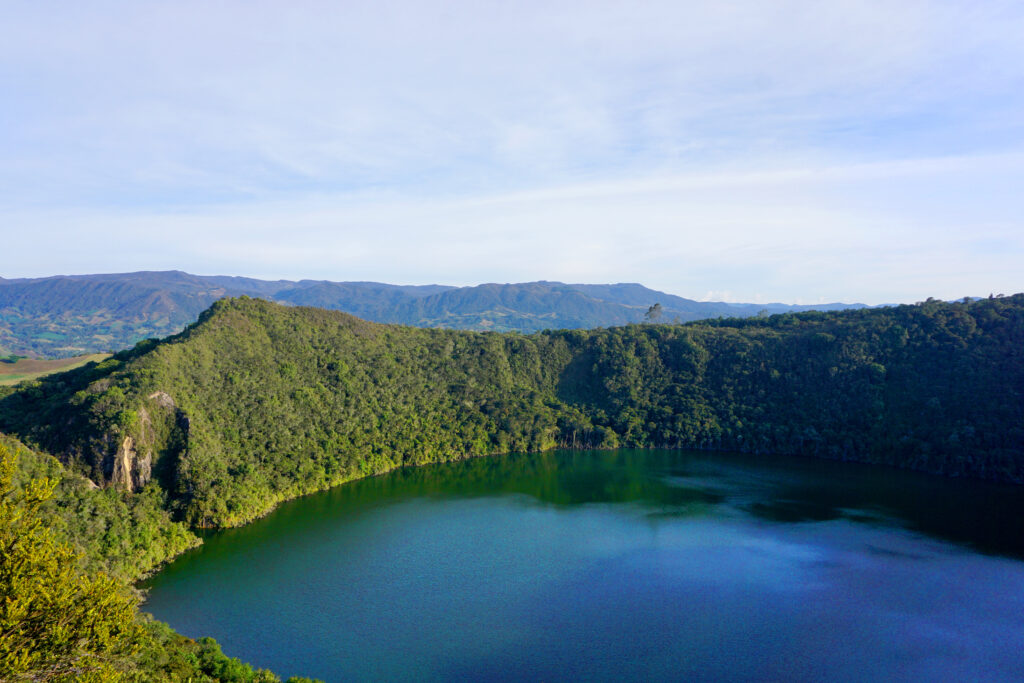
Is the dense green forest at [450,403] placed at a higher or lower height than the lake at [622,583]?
higher

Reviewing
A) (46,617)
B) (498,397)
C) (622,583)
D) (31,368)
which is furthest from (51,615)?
(31,368)

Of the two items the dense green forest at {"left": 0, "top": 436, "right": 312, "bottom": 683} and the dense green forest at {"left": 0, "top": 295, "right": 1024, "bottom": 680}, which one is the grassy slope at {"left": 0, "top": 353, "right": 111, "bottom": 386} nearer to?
the dense green forest at {"left": 0, "top": 295, "right": 1024, "bottom": 680}

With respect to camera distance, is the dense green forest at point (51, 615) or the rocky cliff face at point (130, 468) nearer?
the dense green forest at point (51, 615)

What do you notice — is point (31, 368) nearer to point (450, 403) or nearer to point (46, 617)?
point (450, 403)

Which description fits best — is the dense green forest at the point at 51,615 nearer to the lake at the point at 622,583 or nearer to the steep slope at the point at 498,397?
the lake at the point at 622,583

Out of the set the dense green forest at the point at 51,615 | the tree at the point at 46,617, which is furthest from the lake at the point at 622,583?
the tree at the point at 46,617

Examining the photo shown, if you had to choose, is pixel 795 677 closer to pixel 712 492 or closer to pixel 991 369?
pixel 712 492

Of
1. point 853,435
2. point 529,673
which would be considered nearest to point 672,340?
point 853,435
